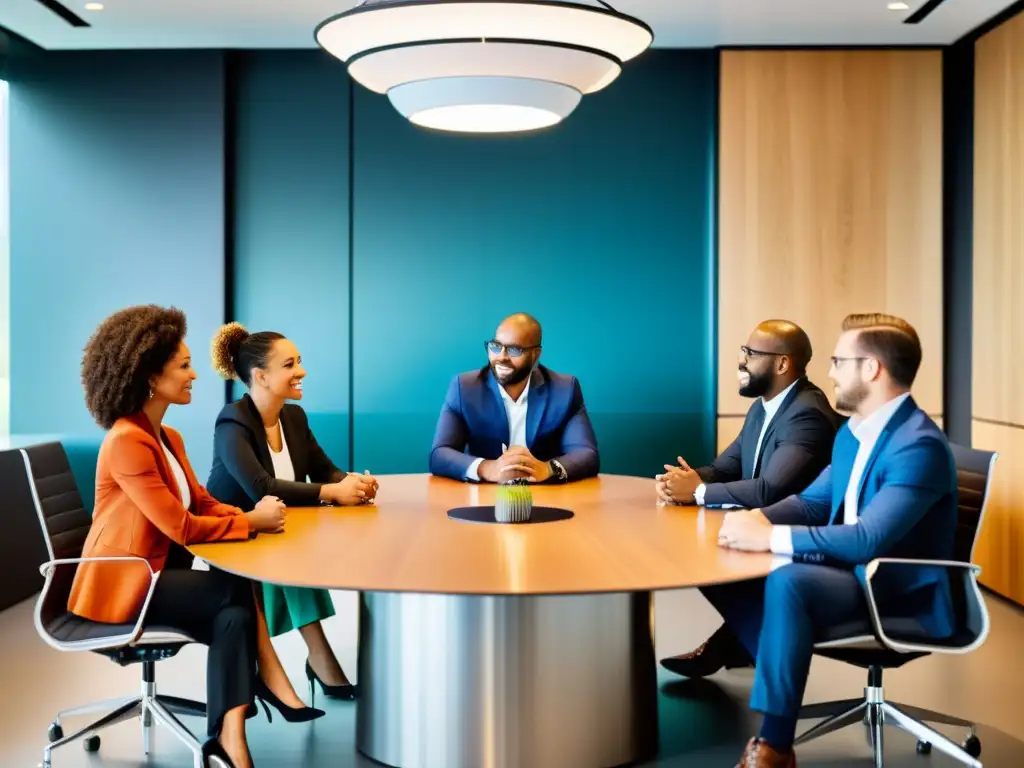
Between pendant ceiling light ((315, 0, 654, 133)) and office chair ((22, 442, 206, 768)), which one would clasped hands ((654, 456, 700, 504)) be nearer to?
pendant ceiling light ((315, 0, 654, 133))

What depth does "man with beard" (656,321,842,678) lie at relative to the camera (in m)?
4.26

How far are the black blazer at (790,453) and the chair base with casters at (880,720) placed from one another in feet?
2.26

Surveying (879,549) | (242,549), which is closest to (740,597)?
(879,549)

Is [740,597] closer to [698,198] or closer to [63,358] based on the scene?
[698,198]

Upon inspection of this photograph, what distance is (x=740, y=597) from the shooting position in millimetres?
3773

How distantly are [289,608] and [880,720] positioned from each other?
2.14m

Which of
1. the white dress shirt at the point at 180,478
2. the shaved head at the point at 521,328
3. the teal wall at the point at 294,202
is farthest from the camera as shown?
the teal wall at the point at 294,202

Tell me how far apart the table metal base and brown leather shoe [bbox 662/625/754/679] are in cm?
111

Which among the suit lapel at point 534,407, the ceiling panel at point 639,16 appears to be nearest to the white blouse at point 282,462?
the suit lapel at point 534,407

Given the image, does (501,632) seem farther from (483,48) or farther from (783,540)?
(483,48)

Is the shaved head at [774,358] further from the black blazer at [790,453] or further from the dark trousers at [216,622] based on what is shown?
the dark trousers at [216,622]

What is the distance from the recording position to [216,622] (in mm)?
3604

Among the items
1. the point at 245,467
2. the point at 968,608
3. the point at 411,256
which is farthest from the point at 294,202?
the point at 968,608

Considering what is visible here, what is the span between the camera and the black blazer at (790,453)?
423cm
